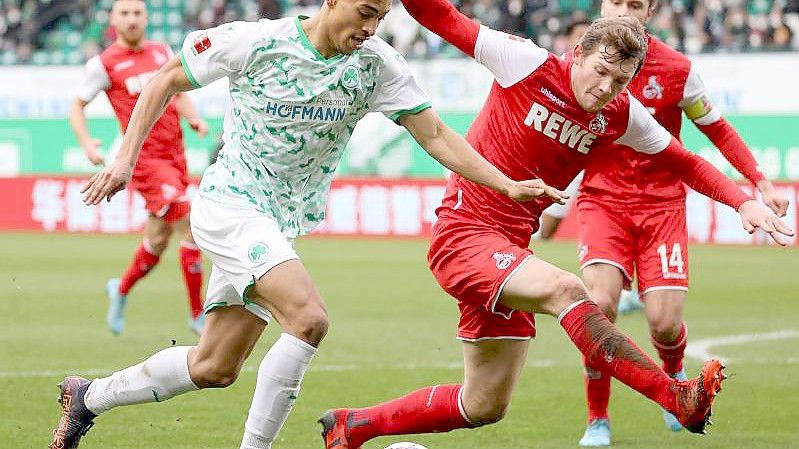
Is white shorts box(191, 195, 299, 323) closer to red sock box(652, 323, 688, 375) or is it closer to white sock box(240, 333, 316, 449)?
white sock box(240, 333, 316, 449)

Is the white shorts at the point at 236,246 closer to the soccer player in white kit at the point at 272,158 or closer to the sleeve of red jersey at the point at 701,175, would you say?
the soccer player in white kit at the point at 272,158

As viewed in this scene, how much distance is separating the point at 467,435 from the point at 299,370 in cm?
214

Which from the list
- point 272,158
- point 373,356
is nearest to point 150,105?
point 272,158

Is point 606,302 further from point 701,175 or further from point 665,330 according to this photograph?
point 701,175

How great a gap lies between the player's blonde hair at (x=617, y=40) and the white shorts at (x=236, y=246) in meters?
→ 1.52

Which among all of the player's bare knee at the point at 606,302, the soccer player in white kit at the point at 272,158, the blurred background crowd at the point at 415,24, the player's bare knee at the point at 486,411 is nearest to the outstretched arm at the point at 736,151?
the player's bare knee at the point at 606,302

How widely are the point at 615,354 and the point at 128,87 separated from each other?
23.5ft

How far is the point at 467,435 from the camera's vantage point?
7488mm

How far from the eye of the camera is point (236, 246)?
5648 mm

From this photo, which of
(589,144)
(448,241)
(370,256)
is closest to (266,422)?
(448,241)

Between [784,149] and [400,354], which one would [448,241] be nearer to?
[400,354]

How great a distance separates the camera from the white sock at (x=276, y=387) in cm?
552

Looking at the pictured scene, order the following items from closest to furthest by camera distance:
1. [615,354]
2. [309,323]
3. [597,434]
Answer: [615,354]
[309,323]
[597,434]

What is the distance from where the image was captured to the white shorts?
220 inches
